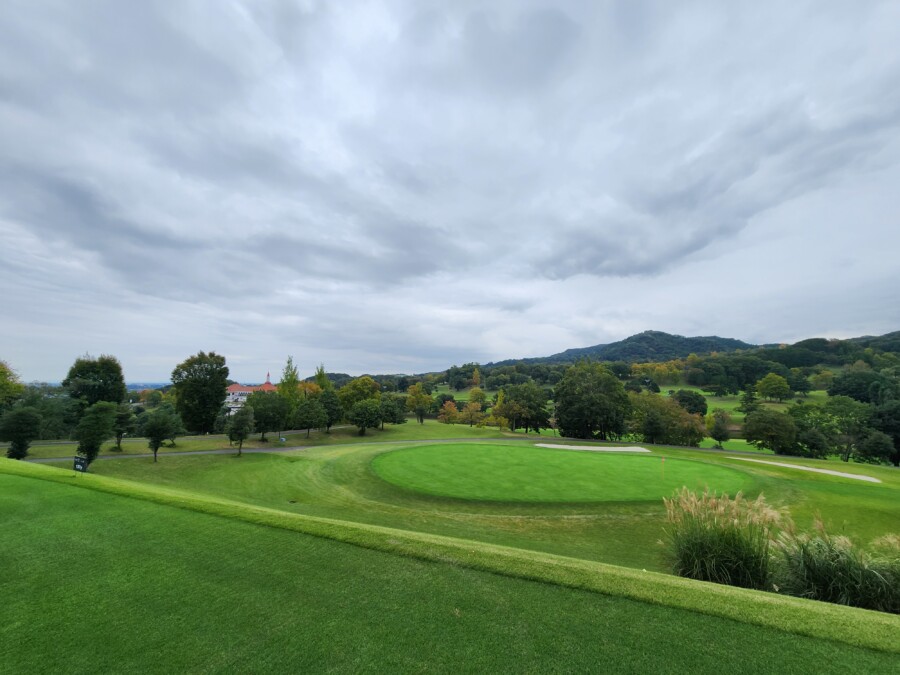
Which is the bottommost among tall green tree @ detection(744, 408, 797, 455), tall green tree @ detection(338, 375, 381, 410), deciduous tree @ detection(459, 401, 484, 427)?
tall green tree @ detection(744, 408, 797, 455)

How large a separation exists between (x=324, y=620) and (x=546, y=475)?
18190mm

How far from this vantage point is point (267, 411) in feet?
115

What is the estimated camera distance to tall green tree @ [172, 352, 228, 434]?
4166 centimetres

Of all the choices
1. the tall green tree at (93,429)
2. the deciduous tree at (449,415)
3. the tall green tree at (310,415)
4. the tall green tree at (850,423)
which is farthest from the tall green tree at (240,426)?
the tall green tree at (850,423)

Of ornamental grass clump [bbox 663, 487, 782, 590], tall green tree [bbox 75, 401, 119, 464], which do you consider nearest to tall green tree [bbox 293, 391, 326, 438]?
tall green tree [bbox 75, 401, 119, 464]

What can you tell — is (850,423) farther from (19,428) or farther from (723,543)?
(19,428)

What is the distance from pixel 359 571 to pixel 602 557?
29.6 feet

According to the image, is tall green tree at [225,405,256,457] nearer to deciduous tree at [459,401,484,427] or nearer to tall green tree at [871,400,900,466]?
deciduous tree at [459,401,484,427]

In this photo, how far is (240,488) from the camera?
20.0m

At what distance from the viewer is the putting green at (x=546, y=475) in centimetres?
1723

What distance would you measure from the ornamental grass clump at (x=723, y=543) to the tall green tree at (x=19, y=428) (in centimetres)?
3380

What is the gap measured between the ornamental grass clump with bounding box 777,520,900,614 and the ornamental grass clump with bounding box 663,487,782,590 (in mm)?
384

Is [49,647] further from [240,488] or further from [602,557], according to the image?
[240,488]

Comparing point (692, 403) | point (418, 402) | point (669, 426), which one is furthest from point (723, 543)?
point (692, 403)
